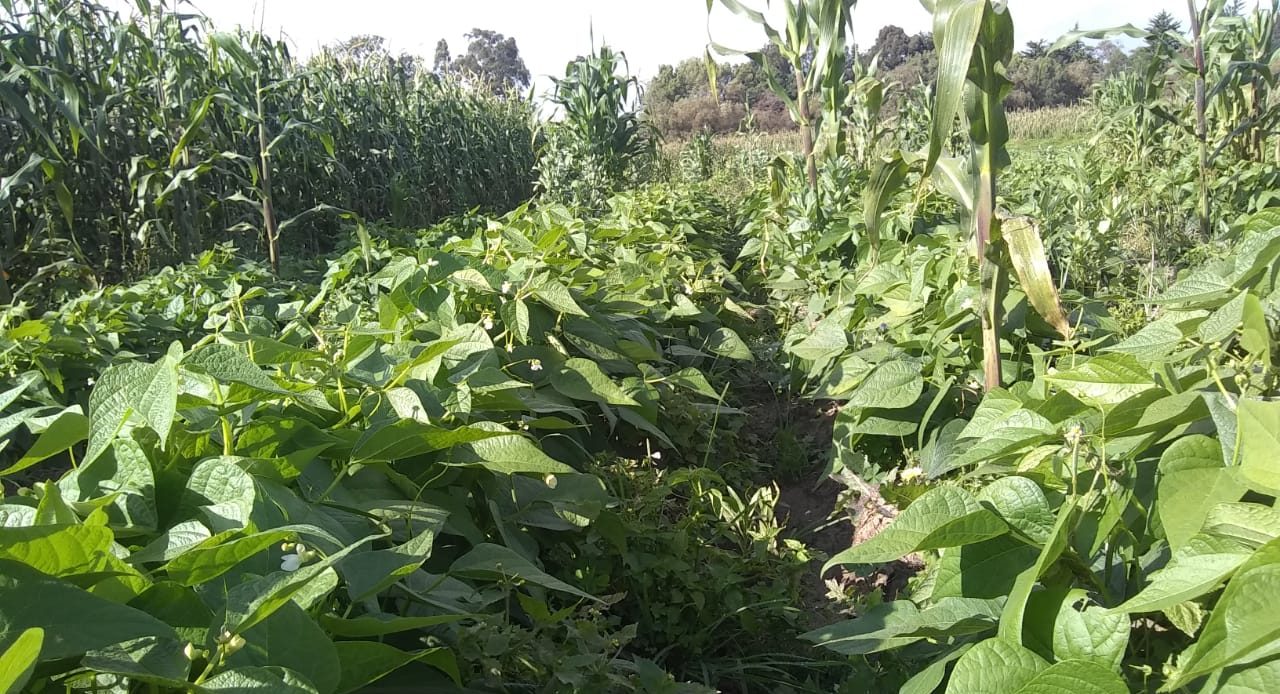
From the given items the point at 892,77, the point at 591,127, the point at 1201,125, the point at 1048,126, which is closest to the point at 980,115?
the point at 1201,125

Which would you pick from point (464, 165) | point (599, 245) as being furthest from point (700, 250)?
point (464, 165)

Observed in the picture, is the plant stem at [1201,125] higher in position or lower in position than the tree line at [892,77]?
lower

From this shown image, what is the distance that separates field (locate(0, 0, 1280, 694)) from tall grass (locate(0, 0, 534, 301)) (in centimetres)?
28

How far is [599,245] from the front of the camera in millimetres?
4246

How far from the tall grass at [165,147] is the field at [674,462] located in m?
0.28

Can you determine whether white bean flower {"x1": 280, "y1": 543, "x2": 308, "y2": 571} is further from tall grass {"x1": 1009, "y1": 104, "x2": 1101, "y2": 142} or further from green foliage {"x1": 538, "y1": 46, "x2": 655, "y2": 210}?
tall grass {"x1": 1009, "y1": 104, "x2": 1101, "y2": 142}

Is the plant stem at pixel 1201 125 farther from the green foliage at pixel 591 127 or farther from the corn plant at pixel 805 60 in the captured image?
the green foliage at pixel 591 127

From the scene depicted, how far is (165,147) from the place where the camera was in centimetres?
632

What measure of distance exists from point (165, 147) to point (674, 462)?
550 cm

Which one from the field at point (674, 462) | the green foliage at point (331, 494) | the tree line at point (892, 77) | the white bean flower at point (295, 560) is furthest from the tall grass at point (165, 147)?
the tree line at point (892, 77)

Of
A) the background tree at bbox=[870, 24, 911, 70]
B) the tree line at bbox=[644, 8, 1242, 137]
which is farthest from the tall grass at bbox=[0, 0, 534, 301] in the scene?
the background tree at bbox=[870, 24, 911, 70]

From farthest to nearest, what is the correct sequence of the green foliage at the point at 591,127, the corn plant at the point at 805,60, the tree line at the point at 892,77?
the tree line at the point at 892,77, the green foliage at the point at 591,127, the corn plant at the point at 805,60

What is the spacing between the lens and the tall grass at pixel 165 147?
462 cm

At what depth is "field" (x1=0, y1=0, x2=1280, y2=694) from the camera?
84 centimetres
